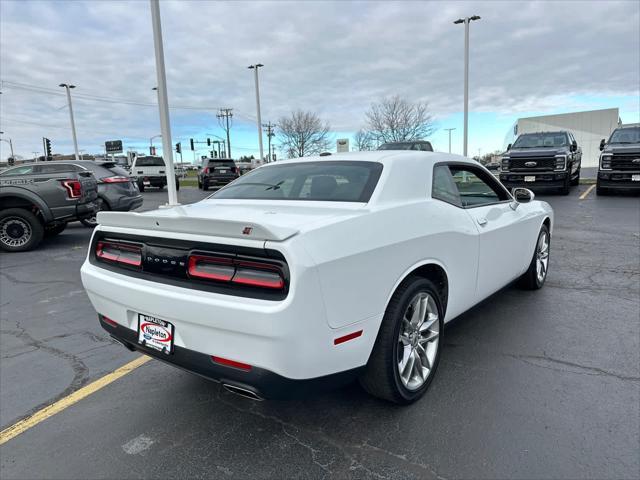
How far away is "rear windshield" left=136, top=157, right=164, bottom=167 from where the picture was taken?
2380 cm

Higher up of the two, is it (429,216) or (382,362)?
(429,216)

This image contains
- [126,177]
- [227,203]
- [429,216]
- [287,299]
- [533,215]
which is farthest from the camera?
[126,177]

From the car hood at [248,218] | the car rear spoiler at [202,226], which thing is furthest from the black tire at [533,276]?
the car rear spoiler at [202,226]

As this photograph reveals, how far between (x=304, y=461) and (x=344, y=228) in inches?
47.3

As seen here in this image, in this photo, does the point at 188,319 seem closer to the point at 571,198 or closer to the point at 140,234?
the point at 140,234

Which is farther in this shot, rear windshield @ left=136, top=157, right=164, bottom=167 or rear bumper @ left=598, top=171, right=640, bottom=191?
→ rear windshield @ left=136, top=157, right=164, bottom=167

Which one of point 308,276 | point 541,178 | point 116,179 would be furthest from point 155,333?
point 541,178

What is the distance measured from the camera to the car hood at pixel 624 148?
13.1m

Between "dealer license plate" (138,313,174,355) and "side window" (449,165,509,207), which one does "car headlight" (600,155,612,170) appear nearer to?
"side window" (449,165,509,207)

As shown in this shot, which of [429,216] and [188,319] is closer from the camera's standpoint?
[188,319]

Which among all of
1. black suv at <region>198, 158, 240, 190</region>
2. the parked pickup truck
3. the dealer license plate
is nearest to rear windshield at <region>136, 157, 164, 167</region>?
black suv at <region>198, 158, 240, 190</region>

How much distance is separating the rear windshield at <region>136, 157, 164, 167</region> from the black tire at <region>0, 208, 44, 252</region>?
1622cm

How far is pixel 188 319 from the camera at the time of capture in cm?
222

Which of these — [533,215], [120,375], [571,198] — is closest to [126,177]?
[120,375]
